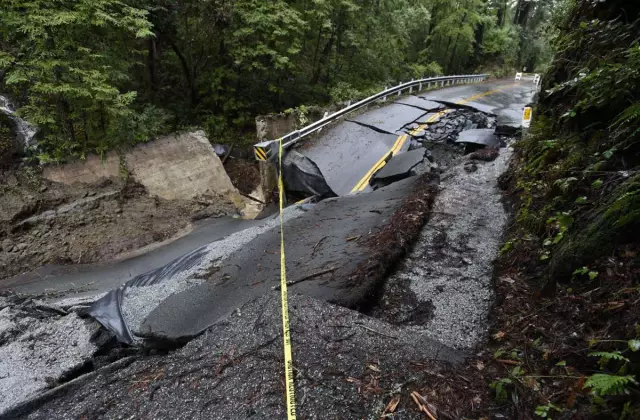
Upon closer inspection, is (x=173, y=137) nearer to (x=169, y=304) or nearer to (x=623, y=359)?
(x=169, y=304)

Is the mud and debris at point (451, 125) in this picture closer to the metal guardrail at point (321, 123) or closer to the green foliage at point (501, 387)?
the metal guardrail at point (321, 123)

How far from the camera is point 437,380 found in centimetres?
266

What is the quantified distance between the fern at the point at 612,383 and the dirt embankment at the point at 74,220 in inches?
363

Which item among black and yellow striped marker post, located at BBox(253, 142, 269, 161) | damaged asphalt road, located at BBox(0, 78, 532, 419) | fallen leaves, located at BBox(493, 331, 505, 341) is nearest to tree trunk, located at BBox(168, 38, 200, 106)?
black and yellow striped marker post, located at BBox(253, 142, 269, 161)

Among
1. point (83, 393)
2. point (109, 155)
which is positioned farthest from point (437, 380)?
point (109, 155)

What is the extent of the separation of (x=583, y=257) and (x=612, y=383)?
143cm

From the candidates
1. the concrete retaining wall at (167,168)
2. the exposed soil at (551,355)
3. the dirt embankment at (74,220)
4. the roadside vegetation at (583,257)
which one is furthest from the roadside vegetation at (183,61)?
the exposed soil at (551,355)

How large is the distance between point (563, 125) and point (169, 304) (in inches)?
221

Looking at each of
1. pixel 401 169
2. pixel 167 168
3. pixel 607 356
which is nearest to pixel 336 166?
pixel 401 169

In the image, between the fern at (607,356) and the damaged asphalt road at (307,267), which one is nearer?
the fern at (607,356)

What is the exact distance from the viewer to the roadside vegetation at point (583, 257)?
7.20 feet

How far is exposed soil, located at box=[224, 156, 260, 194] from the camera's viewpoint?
13020mm

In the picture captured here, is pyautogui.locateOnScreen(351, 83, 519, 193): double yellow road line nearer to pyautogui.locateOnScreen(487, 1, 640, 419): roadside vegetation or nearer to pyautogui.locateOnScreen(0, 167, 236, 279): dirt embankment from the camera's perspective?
pyautogui.locateOnScreen(487, 1, 640, 419): roadside vegetation

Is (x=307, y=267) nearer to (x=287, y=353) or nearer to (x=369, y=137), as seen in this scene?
(x=287, y=353)
